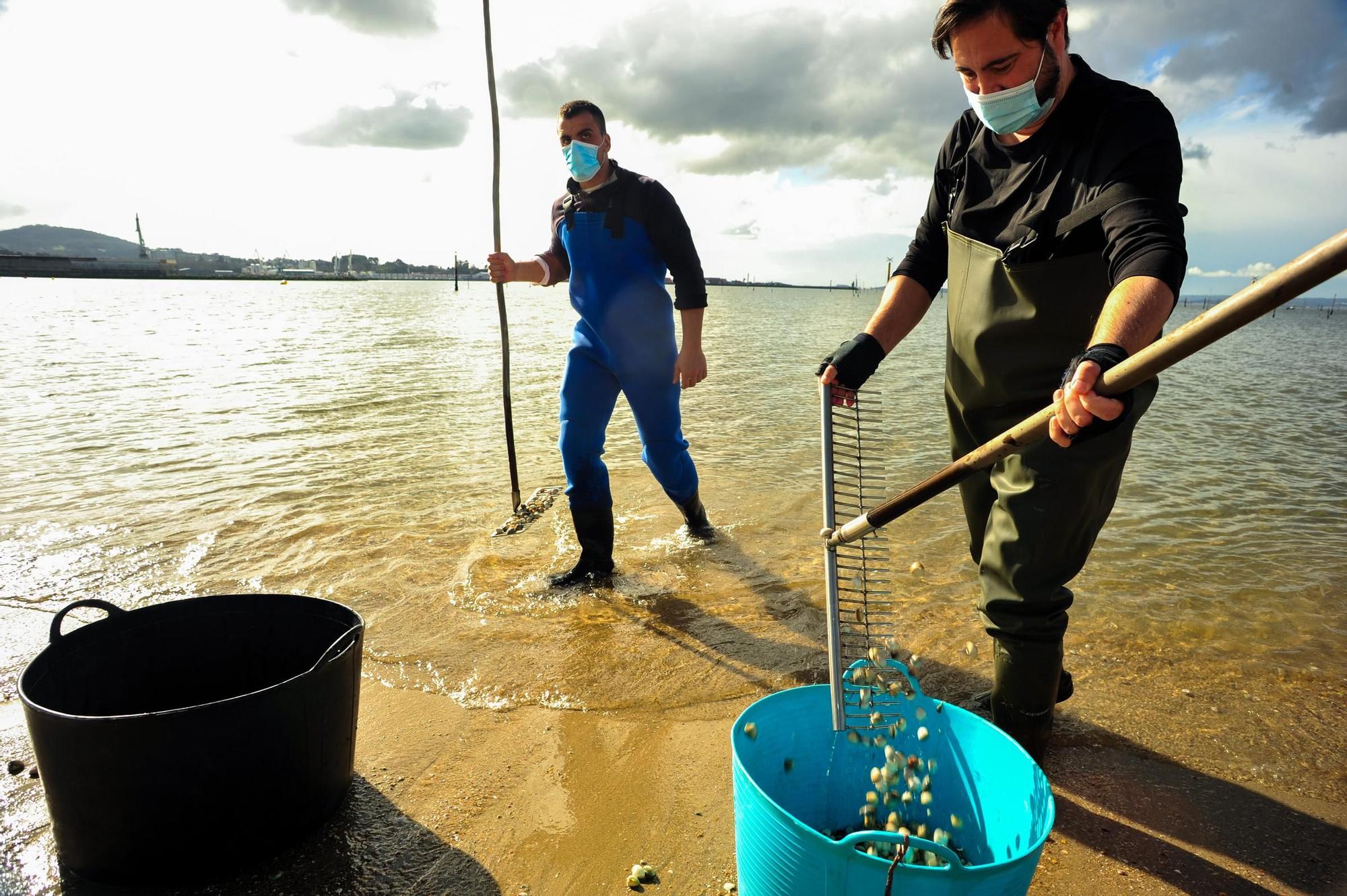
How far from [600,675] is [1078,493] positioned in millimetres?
2141

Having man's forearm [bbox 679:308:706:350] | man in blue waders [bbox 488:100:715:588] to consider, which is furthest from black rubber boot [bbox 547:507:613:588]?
man's forearm [bbox 679:308:706:350]

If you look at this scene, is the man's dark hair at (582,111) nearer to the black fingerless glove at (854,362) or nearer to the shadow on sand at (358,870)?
the black fingerless glove at (854,362)

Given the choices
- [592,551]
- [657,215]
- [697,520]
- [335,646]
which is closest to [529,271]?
[657,215]

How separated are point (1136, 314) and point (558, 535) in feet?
13.9

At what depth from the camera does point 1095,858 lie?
2.22 m

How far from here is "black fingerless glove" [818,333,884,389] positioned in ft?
8.46

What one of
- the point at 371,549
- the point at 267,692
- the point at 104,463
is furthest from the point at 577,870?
the point at 104,463

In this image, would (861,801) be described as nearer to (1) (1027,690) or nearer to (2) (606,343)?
(1) (1027,690)

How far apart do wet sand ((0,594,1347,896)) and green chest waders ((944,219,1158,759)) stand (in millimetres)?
448

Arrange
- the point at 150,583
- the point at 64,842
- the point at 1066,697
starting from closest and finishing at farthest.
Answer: the point at 64,842 < the point at 1066,697 < the point at 150,583

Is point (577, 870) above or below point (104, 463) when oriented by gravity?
below

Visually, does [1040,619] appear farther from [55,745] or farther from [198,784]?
[55,745]

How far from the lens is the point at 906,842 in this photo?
142 cm

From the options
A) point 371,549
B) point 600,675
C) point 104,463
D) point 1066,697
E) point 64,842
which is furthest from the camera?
point 104,463
